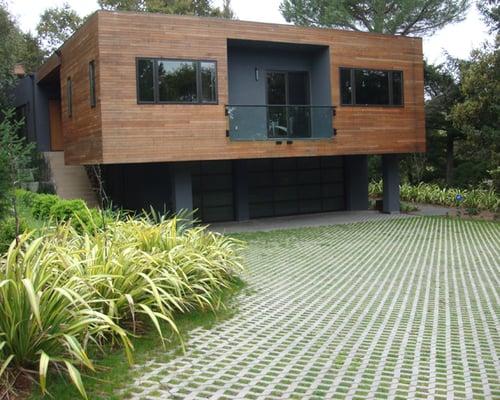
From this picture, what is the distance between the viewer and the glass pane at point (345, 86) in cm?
1708

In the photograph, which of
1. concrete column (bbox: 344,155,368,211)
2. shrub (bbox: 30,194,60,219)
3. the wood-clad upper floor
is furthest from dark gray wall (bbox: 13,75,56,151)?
concrete column (bbox: 344,155,368,211)

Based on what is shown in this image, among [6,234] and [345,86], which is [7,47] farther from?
[6,234]

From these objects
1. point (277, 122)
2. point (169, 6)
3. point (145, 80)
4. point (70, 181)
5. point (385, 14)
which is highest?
point (169, 6)

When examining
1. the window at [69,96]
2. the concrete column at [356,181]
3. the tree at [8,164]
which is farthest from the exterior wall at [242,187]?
the tree at [8,164]

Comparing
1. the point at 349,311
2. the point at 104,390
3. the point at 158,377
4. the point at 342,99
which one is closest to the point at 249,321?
the point at 349,311

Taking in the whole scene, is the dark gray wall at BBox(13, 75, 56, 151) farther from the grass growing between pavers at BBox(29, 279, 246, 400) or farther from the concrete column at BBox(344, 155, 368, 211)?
the grass growing between pavers at BBox(29, 279, 246, 400)

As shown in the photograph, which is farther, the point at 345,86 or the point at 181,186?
the point at 345,86

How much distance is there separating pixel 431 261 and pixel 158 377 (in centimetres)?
736

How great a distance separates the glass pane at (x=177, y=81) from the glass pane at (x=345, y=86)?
4.81m

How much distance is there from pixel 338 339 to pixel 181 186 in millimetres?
10414

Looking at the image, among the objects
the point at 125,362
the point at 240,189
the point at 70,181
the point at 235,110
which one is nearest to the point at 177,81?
the point at 235,110

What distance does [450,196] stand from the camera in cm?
2261

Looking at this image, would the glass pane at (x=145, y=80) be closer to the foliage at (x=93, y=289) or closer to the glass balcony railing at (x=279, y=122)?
the glass balcony railing at (x=279, y=122)

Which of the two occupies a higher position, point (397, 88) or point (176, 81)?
point (397, 88)
